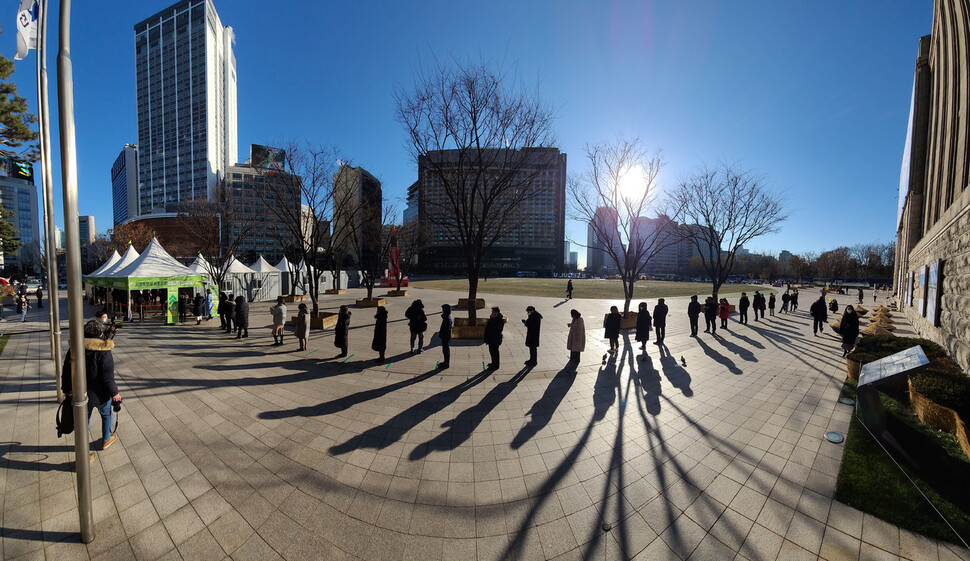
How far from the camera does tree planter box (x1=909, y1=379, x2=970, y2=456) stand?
4344 millimetres

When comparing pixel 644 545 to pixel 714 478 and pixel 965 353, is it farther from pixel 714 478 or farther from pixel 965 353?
pixel 965 353

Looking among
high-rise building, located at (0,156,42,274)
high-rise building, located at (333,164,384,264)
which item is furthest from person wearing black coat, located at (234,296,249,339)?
high-rise building, located at (0,156,42,274)

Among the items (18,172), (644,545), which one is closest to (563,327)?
(644,545)

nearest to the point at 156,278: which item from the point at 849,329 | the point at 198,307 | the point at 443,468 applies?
the point at 198,307

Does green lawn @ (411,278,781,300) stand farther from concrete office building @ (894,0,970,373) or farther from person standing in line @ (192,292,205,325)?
person standing in line @ (192,292,205,325)

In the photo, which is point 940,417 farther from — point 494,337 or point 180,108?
point 180,108

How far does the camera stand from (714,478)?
12.5 ft

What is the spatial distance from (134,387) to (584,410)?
9133 mm

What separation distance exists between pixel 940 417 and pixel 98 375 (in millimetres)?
12313

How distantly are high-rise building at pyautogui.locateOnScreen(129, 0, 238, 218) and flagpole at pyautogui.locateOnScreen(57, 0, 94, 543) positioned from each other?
12420 cm

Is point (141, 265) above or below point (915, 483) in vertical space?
above

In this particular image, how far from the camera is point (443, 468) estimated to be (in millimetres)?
3938

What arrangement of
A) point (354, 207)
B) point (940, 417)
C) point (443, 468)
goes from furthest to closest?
point (354, 207)
point (940, 417)
point (443, 468)

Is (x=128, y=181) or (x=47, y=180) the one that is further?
(x=128, y=181)
